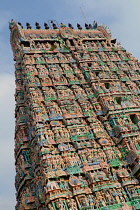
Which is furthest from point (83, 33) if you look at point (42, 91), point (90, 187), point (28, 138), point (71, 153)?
point (90, 187)

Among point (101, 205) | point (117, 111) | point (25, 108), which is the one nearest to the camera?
point (101, 205)

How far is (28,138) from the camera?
1545 centimetres

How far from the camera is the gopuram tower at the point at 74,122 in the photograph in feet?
40.2

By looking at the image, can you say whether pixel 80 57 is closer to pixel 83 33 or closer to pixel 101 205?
pixel 83 33

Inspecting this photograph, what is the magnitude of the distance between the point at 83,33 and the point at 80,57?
3.65 metres

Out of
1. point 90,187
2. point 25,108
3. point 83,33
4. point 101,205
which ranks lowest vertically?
point 101,205

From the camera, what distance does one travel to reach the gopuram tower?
12.3 meters

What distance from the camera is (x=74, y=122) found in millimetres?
14789

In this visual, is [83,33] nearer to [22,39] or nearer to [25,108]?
[22,39]

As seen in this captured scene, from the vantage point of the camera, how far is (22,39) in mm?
19344

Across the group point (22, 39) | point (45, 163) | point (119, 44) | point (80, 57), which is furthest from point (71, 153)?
point (119, 44)

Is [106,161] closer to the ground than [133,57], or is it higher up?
closer to the ground

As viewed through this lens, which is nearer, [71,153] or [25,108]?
[71,153]

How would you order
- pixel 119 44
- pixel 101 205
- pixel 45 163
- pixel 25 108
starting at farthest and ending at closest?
1. pixel 119 44
2. pixel 25 108
3. pixel 45 163
4. pixel 101 205
